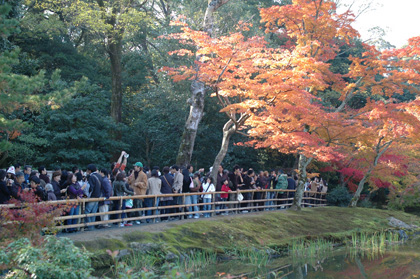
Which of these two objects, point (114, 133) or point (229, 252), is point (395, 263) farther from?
point (114, 133)

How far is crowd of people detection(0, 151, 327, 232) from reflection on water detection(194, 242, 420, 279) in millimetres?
2941

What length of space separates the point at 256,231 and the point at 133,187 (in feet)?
14.7

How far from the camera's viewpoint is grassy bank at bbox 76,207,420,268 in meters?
10.4

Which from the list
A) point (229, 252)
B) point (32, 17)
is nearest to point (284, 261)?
point (229, 252)

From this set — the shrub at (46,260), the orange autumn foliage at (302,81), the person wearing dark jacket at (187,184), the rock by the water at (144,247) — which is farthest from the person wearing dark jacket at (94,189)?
the orange autumn foliage at (302,81)

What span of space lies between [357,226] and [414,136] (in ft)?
15.2

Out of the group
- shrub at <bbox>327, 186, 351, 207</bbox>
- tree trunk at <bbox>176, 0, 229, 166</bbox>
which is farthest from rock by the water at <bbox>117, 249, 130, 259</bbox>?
shrub at <bbox>327, 186, 351, 207</bbox>

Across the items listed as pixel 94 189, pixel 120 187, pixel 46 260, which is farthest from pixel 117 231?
pixel 46 260

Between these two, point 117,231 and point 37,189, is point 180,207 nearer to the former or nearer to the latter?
point 117,231

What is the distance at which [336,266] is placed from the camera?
11805mm

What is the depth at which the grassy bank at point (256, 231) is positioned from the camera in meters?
10.4

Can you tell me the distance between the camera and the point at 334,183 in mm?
28297

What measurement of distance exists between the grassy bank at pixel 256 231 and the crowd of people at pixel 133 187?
936 millimetres

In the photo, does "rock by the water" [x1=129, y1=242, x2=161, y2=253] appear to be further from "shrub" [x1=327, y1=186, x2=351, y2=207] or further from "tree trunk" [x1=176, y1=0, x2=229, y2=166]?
"shrub" [x1=327, y1=186, x2=351, y2=207]
